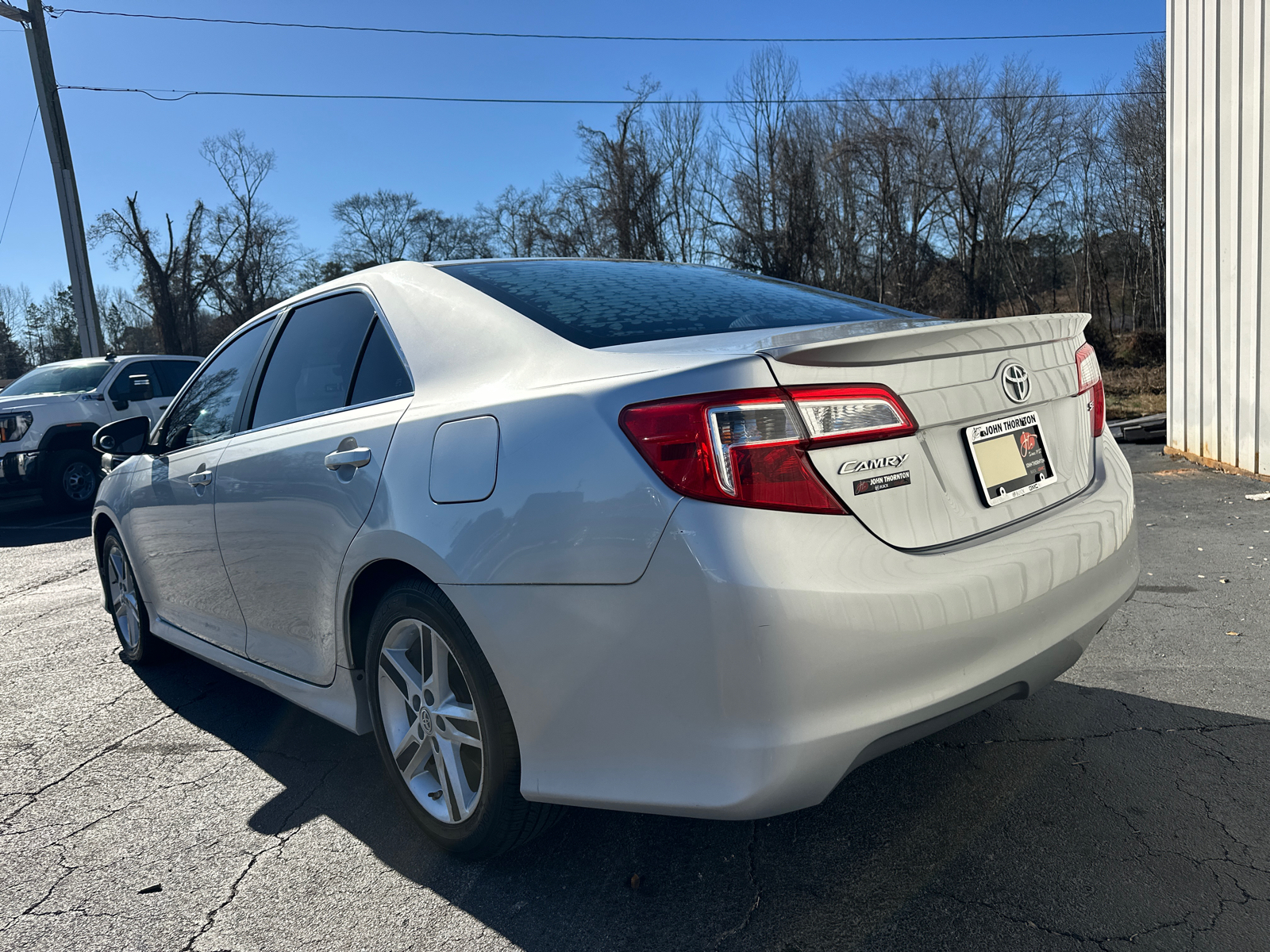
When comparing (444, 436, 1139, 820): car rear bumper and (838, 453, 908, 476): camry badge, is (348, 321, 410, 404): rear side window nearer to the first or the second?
(444, 436, 1139, 820): car rear bumper

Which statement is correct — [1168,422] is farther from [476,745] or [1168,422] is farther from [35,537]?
[35,537]

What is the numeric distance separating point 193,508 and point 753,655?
8.43 feet

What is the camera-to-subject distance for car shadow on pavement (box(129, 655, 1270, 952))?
2.02 metres

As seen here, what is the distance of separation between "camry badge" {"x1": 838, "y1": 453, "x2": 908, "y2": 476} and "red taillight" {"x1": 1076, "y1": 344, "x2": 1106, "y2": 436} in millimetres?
909

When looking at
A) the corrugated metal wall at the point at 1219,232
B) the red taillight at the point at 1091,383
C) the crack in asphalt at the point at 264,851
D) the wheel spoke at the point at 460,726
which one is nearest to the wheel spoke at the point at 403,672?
the wheel spoke at the point at 460,726

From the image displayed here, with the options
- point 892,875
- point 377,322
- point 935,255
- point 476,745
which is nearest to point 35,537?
point 377,322

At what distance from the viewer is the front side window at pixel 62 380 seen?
11.7m

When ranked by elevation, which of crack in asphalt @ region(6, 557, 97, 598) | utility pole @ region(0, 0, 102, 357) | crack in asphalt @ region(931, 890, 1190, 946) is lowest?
crack in asphalt @ region(6, 557, 97, 598)

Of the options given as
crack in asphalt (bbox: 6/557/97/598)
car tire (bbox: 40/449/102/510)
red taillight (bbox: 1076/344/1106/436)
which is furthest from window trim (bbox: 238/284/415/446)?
car tire (bbox: 40/449/102/510)

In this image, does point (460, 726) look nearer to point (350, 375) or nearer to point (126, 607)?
point (350, 375)

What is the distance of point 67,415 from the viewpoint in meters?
11.1

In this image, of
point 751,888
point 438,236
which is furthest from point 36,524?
point 438,236

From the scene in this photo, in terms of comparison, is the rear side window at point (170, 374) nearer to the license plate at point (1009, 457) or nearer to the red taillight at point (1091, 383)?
the red taillight at point (1091, 383)

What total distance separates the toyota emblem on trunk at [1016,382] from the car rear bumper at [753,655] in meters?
0.33
